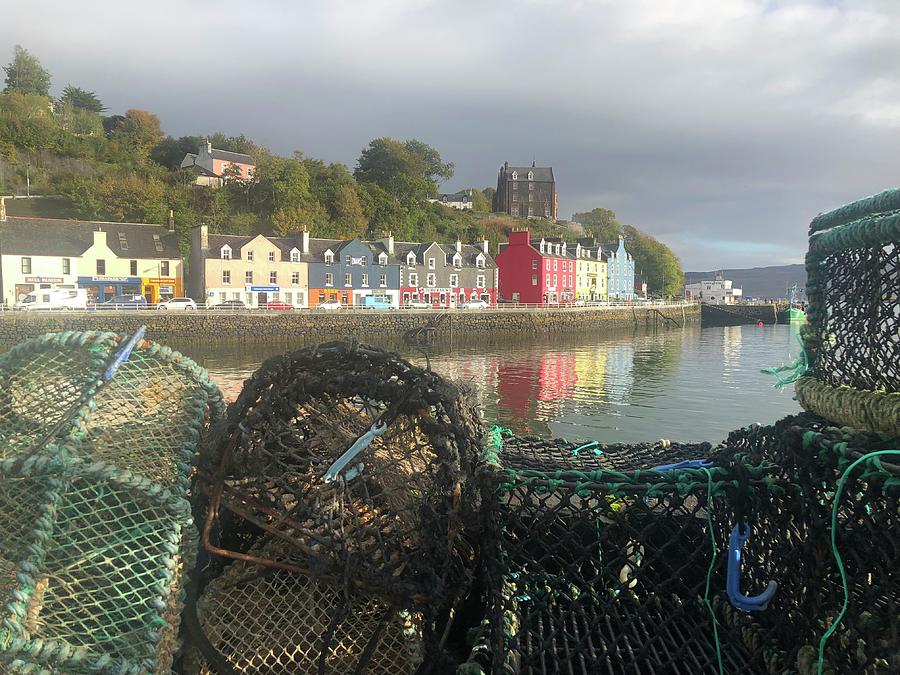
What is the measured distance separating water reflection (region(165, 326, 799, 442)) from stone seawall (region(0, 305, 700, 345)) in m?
1.61

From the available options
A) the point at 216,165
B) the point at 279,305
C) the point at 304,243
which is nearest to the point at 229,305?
the point at 279,305

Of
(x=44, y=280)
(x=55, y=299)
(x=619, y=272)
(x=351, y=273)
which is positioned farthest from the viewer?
(x=619, y=272)

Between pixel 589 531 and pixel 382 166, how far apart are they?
66.5 m

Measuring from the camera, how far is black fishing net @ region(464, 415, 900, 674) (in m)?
1.72

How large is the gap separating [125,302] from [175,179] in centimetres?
2179

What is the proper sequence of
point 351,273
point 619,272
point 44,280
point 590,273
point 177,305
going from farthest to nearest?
point 619,272
point 590,273
point 351,273
point 44,280
point 177,305

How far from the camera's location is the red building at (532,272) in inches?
2063

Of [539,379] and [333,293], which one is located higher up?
[333,293]

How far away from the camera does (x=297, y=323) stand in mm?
33750

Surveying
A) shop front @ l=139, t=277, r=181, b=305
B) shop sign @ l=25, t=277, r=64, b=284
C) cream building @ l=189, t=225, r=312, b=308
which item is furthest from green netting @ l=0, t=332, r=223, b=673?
shop front @ l=139, t=277, r=181, b=305

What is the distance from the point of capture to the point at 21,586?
→ 1.65 m

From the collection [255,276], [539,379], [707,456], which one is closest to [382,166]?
[255,276]

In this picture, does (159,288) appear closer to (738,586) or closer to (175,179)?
(175,179)

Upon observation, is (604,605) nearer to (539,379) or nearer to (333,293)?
(539,379)
